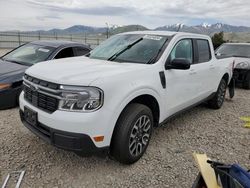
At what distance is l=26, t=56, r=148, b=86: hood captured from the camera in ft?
8.87

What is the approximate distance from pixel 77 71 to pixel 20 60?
11.5 ft

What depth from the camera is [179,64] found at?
3529mm

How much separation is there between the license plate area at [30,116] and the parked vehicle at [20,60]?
1.90m

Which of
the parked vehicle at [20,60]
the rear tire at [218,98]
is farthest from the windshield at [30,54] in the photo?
the rear tire at [218,98]

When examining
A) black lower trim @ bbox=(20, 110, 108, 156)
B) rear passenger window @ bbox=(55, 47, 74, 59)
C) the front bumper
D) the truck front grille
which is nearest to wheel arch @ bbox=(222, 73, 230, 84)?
rear passenger window @ bbox=(55, 47, 74, 59)

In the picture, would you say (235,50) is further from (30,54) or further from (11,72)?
(11,72)

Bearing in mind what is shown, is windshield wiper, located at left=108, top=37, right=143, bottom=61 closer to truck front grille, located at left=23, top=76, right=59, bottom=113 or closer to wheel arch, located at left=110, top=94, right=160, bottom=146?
wheel arch, located at left=110, top=94, right=160, bottom=146

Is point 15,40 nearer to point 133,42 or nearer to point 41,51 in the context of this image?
point 41,51

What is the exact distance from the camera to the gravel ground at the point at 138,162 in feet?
9.68

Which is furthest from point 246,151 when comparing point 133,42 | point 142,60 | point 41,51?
point 41,51

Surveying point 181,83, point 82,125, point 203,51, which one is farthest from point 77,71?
point 203,51

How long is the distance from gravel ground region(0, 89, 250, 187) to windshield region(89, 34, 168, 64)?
1.40 metres

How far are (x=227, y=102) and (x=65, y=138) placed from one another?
532 centimetres

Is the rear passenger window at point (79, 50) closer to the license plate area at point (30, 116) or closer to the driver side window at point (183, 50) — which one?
the driver side window at point (183, 50)
